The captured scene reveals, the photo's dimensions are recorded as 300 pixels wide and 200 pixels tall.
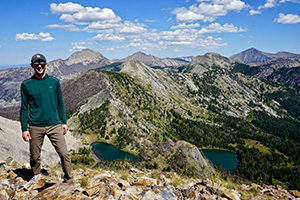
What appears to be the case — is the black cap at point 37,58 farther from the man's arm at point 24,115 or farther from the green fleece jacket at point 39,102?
the man's arm at point 24,115

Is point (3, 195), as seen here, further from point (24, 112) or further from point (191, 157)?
point (191, 157)

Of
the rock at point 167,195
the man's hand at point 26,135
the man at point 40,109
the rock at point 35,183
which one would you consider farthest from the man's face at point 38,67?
the rock at point 167,195

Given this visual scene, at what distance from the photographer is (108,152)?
4584 inches

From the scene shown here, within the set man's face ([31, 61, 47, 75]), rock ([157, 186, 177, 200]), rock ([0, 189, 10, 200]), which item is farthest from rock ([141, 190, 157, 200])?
man's face ([31, 61, 47, 75])

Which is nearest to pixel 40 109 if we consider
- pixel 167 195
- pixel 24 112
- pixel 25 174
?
pixel 24 112

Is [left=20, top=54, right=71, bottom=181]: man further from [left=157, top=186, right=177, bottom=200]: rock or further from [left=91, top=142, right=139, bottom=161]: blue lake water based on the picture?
[left=91, top=142, right=139, bottom=161]: blue lake water

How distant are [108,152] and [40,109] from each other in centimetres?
11079

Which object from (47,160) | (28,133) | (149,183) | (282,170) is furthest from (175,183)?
(282,170)

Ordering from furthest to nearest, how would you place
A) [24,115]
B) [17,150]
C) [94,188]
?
[17,150] → [94,188] → [24,115]

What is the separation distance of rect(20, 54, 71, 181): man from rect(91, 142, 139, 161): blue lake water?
101 m

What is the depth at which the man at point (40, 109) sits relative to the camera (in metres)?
11.3

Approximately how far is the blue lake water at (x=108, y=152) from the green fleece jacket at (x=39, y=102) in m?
101

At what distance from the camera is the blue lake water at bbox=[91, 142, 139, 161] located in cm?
11082

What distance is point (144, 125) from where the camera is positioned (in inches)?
6737
